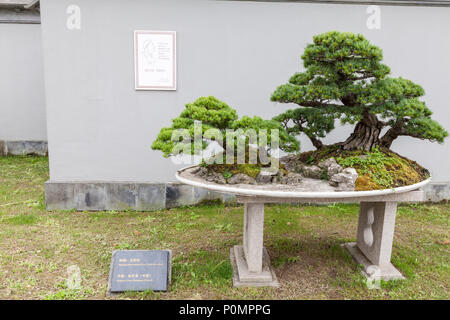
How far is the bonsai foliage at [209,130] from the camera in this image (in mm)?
2980

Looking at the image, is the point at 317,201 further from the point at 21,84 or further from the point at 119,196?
the point at 21,84

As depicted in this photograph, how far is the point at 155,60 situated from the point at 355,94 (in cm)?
289

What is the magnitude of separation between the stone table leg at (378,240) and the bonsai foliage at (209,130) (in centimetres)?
125

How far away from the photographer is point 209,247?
4.10 m

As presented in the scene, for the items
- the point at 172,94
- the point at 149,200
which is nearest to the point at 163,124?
the point at 172,94

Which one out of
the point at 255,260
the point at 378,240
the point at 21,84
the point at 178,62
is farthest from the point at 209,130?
the point at 21,84

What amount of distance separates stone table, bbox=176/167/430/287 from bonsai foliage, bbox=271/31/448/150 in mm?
593

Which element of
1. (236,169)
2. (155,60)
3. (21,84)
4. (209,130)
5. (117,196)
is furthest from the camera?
(21,84)

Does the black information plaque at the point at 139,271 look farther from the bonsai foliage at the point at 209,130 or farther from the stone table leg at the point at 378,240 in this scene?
the stone table leg at the point at 378,240

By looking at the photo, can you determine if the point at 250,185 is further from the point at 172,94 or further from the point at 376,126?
the point at 172,94

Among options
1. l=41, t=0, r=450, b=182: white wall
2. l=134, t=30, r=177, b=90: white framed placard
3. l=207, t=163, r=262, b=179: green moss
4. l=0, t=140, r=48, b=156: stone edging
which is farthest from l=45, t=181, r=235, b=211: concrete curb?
l=0, t=140, r=48, b=156: stone edging

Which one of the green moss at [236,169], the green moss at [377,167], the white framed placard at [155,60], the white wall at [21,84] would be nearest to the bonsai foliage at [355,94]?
the green moss at [377,167]

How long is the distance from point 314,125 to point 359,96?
21.6 inches

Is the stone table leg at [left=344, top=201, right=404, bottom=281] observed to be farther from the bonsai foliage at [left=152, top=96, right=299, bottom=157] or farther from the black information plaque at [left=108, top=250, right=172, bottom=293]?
the black information plaque at [left=108, top=250, right=172, bottom=293]
